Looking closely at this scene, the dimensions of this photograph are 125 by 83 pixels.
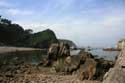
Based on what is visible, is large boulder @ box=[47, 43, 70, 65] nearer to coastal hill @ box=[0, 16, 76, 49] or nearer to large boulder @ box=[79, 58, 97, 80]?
large boulder @ box=[79, 58, 97, 80]

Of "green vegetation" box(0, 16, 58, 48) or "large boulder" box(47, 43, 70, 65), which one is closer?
"large boulder" box(47, 43, 70, 65)

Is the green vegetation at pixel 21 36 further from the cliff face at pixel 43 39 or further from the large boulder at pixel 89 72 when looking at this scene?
the large boulder at pixel 89 72

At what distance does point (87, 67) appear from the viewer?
83.8 feet

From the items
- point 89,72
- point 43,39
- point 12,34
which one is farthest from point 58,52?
point 43,39

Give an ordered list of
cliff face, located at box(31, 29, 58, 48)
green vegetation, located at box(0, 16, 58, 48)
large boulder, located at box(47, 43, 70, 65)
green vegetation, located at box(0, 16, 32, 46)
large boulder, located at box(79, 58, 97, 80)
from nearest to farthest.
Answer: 1. large boulder, located at box(79, 58, 97, 80)
2. large boulder, located at box(47, 43, 70, 65)
3. green vegetation, located at box(0, 16, 32, 46)
4. green vegetation, located at box(0, 16, 58, 48)
5. cliff face, located at box(31, 29, 58, 48)

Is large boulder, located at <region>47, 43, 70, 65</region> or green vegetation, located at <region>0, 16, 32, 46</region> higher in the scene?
green vegetation, located at <region>0, 16, 32, 46</region>

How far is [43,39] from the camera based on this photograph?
137 metres

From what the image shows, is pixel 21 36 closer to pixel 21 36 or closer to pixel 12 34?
pixel 21 36

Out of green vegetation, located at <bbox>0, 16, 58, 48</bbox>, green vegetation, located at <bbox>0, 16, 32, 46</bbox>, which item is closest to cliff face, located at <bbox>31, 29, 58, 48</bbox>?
green vegetation, located at <bbox>0, 16, 58, 48</bbox>

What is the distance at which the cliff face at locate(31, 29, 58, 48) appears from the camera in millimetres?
136837

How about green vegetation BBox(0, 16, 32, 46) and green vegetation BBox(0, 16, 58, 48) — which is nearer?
green vegetation BBox(0, 16, 32, 46)

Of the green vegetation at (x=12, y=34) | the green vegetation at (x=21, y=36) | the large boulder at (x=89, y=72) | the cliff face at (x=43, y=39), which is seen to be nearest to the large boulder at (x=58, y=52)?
the large boulder at (x=89, y=72)

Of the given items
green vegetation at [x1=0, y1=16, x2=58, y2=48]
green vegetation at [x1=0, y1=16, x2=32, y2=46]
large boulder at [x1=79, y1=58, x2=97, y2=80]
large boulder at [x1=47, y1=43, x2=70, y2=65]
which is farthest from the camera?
green vegetation at [x1=0, y1=16, x2=58, y2=48]

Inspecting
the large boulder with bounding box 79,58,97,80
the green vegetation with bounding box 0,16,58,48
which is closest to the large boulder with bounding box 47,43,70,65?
the large boulder with bounding box 79,58,97,80
